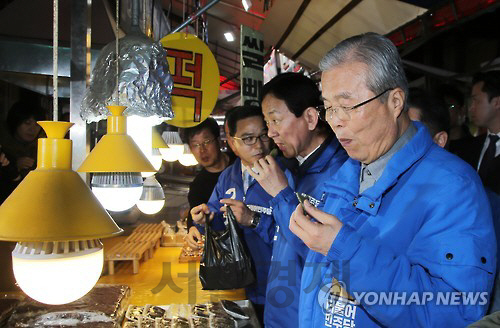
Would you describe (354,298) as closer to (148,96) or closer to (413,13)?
(148,96)

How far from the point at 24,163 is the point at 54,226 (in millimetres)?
4423

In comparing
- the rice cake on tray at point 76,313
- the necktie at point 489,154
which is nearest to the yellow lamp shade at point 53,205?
the rice cake on tray at point 76,313

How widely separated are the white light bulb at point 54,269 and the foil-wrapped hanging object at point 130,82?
44.4 inches

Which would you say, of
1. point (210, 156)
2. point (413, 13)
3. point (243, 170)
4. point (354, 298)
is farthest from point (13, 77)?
point (354, 298)

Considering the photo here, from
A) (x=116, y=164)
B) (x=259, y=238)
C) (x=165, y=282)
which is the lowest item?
(x=165, y=282)

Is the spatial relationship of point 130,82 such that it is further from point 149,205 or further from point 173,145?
point 173,145

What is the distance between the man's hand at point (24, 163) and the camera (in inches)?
188

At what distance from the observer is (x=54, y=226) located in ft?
3.12

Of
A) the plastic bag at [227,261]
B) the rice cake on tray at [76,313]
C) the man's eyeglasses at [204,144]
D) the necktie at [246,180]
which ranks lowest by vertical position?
the rice cake on tray at [76,313]

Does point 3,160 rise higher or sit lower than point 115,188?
higher

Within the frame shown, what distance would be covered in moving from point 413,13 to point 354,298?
16.0 feet

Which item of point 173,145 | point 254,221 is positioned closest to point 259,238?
point 254,221

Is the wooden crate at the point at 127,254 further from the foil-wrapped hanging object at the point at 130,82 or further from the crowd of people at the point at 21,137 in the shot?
the foil-wrapped hanging object at the point at 130,82

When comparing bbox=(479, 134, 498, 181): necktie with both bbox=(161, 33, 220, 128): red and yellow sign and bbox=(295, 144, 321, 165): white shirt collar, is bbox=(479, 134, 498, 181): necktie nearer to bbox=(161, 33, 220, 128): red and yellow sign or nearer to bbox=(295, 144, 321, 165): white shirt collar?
bbox=(295, 144, 321, 165): white shirt collar
